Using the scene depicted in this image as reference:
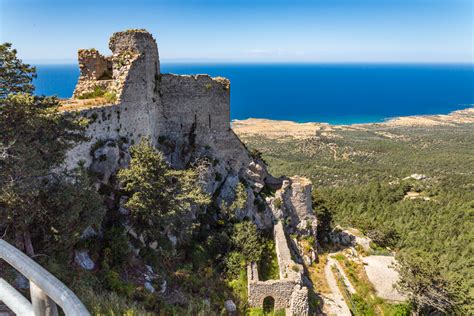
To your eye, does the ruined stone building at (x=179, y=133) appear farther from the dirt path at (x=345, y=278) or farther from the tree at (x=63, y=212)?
the tree at (x=63, y=212)

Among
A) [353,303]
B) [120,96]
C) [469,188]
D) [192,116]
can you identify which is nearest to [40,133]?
[120,96]

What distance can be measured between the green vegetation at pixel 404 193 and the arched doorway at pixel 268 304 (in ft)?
35.2

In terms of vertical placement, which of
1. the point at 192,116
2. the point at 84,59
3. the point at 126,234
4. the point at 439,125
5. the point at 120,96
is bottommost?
the point at 439,125

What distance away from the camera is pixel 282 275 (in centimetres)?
1923

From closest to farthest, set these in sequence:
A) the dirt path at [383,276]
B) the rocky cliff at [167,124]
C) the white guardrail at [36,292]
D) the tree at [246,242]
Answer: the white guardrail at [36,292]
the rocky cliff at [167,124]
the tree at [246,242]
the dirt path at [383,276]

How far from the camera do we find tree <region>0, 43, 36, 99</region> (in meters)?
11.0

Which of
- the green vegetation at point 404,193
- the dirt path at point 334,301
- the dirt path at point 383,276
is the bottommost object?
the green vegetation at point 404,193

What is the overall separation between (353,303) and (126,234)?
1547cm

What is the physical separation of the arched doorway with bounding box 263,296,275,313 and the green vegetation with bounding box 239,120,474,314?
10728 millimetres

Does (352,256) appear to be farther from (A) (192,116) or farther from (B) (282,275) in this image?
(A) (192,116)

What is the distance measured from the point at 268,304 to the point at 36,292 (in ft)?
55.9

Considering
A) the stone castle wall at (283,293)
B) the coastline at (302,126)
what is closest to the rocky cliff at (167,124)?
the stone castle wall at (283,293)

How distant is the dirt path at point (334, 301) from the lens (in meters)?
19.8

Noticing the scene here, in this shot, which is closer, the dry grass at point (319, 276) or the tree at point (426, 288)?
the tree at point (426, 288)
